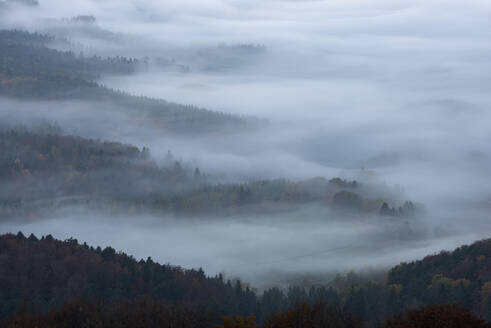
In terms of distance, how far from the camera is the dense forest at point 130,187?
442ft

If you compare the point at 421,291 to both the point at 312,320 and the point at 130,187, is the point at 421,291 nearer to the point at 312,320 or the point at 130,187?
the point at 312,320

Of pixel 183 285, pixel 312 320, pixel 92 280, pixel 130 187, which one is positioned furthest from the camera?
pixel 130 187

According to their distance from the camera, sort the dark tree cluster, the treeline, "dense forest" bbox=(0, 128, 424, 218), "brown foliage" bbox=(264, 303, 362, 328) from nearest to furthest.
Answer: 1. "brown foliage" bbox=(264, 303, 362, 328)
2. the treeline
3. the dark tree cluster
4. "dense forest" bbox=(0, 128, 424, 218)

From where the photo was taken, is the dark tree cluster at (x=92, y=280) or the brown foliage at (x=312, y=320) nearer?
the brown foliage at (x=312, y=320)

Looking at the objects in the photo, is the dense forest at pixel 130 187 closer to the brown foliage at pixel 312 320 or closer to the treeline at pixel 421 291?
the treeline at pixel 421 291

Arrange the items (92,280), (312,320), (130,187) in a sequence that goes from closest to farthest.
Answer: (312,320) → (92,280) → (130,187)

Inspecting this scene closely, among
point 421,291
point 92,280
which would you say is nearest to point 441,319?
point 421,291

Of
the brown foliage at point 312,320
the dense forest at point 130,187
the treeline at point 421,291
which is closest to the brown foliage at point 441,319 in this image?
the brown foliage at point 312,320

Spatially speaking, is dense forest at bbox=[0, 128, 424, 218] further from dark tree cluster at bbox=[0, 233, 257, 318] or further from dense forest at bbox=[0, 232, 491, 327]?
dark tree cluster at bbox=[0, 233, 257, 318]

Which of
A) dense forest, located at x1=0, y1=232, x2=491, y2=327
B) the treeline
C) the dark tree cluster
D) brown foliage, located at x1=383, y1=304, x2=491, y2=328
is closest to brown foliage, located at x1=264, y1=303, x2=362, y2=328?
brown foliage, located at x1=383, y1=304, x2=491, y2=328

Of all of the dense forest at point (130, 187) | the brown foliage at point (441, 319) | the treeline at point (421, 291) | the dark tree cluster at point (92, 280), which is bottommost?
the brown foliage at point (441, 319)

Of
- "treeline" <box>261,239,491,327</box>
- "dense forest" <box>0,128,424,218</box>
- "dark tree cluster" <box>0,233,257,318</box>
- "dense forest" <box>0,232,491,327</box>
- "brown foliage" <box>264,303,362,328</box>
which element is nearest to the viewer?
"brown foliage" <box>264,303,362,328</box>

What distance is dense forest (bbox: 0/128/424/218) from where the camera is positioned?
134625 mm

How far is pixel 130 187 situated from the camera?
150 m
